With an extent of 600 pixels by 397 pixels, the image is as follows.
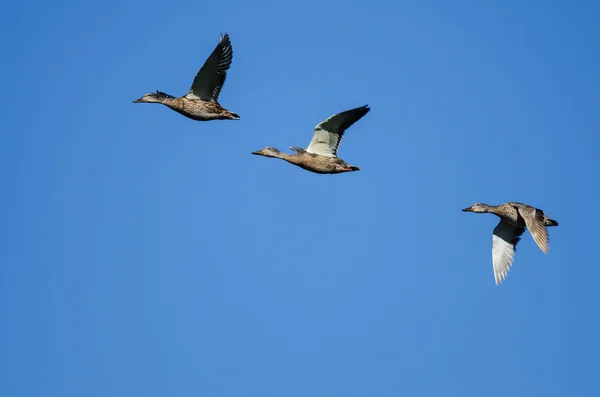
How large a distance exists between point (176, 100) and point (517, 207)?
7635mm

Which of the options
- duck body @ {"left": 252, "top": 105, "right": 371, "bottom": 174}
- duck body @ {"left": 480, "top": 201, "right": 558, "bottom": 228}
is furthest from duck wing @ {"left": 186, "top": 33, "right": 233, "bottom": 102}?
duck body @ {"left": 480, "top": 201, "right": 558, "bottom": 228}

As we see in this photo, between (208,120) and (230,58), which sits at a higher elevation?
(230,58)

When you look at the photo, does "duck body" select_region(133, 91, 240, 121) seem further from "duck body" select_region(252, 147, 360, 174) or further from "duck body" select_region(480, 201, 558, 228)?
"duck body" select_region(480, 201, 558, 228)

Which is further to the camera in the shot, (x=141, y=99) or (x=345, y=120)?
(x=141, y=99)

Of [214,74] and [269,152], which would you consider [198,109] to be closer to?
[214,74]

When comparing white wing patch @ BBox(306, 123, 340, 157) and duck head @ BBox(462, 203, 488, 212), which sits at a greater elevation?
duck head @ BBox(462, 203, 488, 212)

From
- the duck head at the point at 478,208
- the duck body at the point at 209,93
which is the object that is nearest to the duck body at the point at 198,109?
the duck body at the point at 209,93

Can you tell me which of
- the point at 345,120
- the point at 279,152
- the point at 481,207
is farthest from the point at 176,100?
the point at 481,207

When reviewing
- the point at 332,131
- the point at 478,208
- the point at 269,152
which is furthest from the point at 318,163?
the point at 478,208

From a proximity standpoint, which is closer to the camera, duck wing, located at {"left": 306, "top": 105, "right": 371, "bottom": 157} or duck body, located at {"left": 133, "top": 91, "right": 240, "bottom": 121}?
duck wing, located at {"left": 306, "top": 105, "right": 371, "bottom": 157}

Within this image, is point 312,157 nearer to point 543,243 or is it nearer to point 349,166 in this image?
point 349,166

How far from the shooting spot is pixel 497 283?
20734mm

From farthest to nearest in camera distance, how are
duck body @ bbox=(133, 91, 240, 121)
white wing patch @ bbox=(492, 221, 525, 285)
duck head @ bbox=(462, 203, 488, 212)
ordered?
duck head @ bbox=(462, 203, 488, 212)
white wing patch @ bbox=(492, 221, 525, 285)
duck body @ bbox=(133, 91, 240, 121)

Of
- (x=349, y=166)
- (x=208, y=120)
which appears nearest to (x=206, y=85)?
(x=208, y=120)
